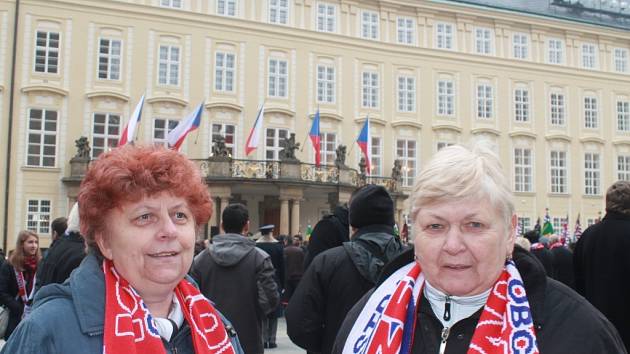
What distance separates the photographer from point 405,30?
117ft

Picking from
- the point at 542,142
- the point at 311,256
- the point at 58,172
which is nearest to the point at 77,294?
the point at 311,256

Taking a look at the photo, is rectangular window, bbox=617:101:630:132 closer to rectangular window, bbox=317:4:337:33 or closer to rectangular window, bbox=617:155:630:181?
rectangular window, bbox=617:155:630:181

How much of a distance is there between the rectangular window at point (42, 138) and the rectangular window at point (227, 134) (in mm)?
6799

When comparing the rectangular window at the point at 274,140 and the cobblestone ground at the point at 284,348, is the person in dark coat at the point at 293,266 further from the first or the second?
the rectangular window at the point at 274,140

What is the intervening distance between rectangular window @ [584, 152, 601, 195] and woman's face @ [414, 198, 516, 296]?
39088 millimetres

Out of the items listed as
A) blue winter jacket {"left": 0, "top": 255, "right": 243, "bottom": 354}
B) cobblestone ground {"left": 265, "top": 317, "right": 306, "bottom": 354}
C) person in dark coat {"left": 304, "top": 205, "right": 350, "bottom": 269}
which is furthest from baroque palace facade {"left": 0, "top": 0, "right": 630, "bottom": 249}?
blue winter jacket {"left": 0, "top": 255, "right": 243, "bottom": 354}

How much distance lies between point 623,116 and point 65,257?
40.5 metres

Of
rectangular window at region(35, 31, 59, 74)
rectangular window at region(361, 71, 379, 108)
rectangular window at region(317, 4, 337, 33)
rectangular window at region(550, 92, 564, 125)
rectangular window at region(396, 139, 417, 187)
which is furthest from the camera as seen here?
rectangular window at region(550, 92, 564, 125)

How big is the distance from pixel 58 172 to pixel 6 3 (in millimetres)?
7358

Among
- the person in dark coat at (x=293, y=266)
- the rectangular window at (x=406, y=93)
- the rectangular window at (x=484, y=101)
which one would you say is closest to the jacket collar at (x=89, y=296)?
the person in dark coat at (x=293, y=266)

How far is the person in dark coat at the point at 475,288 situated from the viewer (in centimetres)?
239

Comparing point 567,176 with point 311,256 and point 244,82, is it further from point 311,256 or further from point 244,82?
point 311,256

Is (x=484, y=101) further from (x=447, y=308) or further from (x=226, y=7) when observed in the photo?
(x=447, y=308)

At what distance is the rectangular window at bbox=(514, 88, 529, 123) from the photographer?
37812 millimetres
